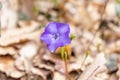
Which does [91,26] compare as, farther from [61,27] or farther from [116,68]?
[61,27]

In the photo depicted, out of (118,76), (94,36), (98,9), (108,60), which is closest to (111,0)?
(98,9)

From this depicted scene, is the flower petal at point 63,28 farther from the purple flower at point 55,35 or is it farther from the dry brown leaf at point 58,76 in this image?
the dry brown leaf at point 58,76

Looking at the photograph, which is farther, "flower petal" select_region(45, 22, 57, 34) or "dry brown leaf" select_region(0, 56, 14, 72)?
"dry brown leaf" select_region(0, 56, 14, 72)

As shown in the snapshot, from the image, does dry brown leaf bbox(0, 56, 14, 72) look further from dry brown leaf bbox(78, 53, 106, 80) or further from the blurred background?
dry brown leaf bbox(78, 53, 106, 80)

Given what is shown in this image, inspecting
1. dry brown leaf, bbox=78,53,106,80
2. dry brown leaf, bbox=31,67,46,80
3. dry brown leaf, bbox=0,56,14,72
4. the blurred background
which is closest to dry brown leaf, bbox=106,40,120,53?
the blurred background

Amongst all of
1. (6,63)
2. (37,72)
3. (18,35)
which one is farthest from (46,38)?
(18,35)

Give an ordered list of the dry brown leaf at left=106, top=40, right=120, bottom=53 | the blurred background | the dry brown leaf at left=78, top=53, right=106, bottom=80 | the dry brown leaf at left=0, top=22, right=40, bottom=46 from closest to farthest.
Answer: the dry brown leaf at left=78, top=53, right=106, bottom=80 → the blurred background → the dry brown leaf at left=0, top=22, right=40, bottom=46 → the dry brown leaf at left=106, top=40, right=120, bottom=53
